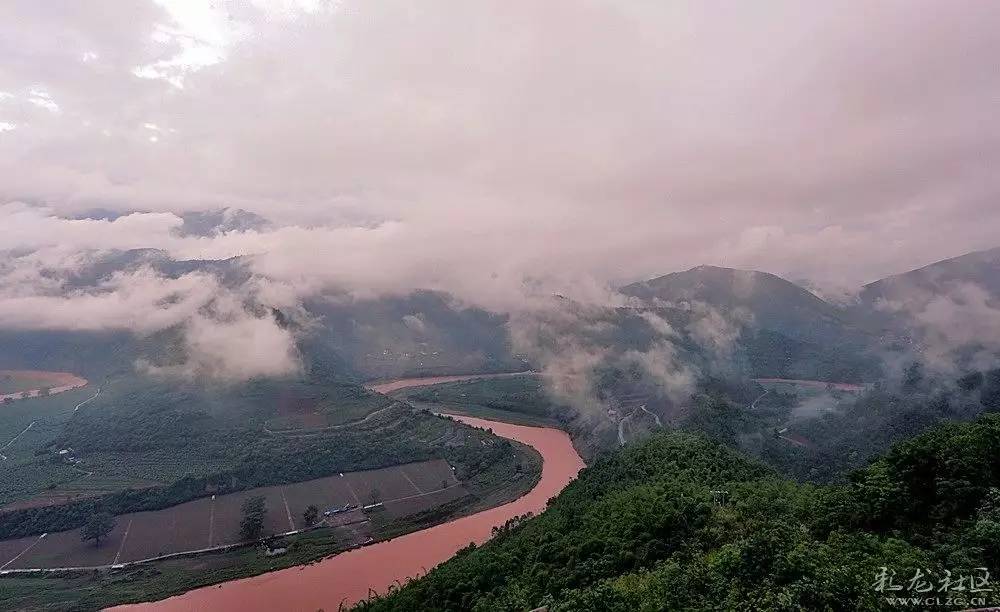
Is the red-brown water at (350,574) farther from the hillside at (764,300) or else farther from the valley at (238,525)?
the hillside at (764,300)

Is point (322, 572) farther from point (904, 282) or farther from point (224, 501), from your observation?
point (904, 282)

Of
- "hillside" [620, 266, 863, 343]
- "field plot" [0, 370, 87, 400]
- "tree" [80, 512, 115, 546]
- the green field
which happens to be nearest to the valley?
"tree" [80, 512, 115, 546]

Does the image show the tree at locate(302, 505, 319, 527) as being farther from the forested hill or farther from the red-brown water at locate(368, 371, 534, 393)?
the red-brown water at locate(368, 371, 534, 393)

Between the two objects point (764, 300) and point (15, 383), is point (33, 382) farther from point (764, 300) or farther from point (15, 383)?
point (764, 300)

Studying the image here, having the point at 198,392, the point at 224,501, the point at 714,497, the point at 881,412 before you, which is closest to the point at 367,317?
the point at 198,392

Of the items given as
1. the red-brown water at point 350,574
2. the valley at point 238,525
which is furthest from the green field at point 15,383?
the red-brown water at point 350,574

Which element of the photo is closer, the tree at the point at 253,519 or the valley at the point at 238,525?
the valley at the point at 238,525
